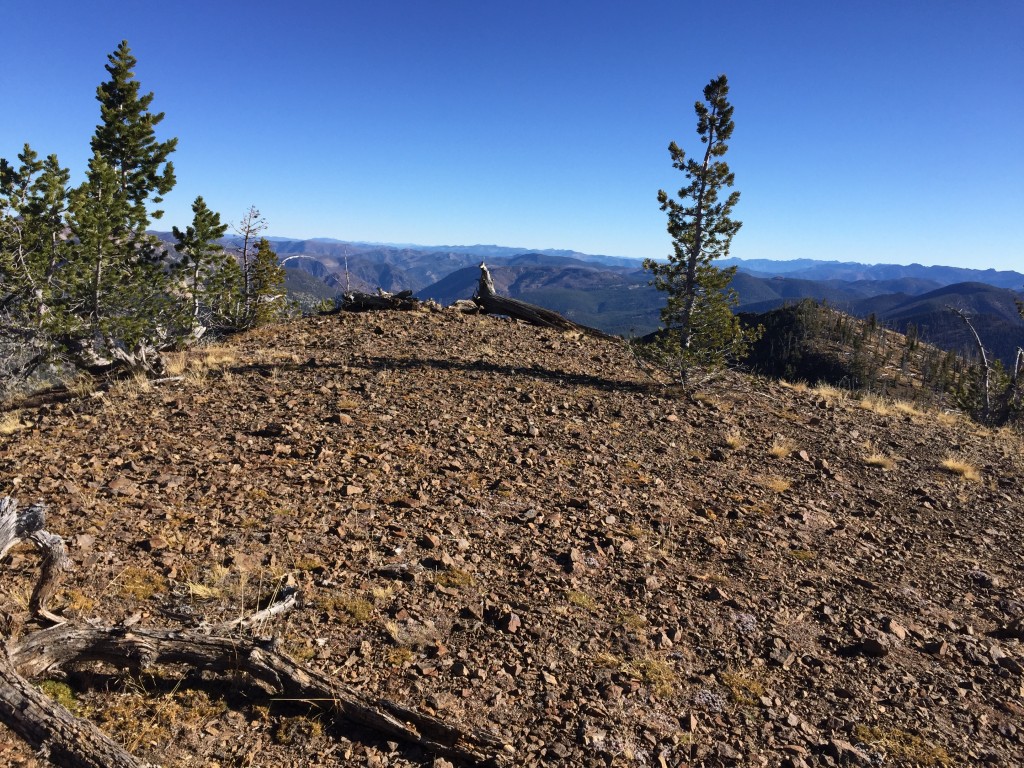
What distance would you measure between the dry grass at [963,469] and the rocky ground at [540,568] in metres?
0.19

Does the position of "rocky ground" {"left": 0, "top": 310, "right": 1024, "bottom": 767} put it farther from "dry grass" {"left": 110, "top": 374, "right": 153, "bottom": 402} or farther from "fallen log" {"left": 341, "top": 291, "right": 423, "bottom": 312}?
"fallen log" {"left": 341, "top": 291, "right": 423, "bottom": 312}

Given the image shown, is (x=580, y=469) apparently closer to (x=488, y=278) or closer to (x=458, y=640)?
(x=458, y=640)

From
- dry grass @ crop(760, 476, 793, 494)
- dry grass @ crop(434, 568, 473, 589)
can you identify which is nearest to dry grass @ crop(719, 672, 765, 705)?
dry grass @ crop(434, 568, 473, 589)

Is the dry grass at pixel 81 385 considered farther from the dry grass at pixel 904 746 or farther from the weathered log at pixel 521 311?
the dry grass at pixel 904 746

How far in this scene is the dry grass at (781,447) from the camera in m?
12.1

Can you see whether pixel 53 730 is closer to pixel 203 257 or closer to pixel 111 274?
pixel 111 274

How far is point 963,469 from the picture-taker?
1209cm

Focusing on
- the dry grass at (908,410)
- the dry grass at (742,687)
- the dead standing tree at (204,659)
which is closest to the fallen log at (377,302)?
the dry grass at (908,410)

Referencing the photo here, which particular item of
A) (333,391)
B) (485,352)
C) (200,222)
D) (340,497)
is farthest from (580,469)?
(200,222)

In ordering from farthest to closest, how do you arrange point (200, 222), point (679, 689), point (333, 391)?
point (200, 222) < point (333, 391) < point (679, 689)

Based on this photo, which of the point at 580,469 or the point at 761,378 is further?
the point at 761,378

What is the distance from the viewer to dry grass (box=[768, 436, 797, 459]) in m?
12.1

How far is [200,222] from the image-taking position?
63.2ft

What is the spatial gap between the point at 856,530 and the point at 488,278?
19428mm
